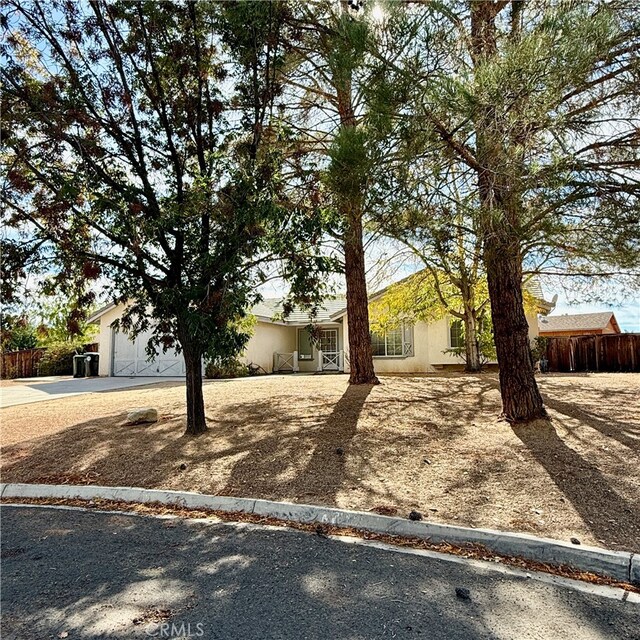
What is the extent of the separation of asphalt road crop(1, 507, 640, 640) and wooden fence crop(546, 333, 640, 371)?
17298mm

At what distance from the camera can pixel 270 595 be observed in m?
2.85

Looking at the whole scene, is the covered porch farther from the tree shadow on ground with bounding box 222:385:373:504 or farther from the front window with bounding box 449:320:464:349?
the tree shadow on ground with bounding box 222:385:373:504

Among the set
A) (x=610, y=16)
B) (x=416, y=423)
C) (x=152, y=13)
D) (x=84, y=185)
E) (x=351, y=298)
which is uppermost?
(x=152, y=13)

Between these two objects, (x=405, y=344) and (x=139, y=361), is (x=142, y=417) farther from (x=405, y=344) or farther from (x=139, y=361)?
(x=139, y=361)

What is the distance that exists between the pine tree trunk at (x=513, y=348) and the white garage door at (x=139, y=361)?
1656cm

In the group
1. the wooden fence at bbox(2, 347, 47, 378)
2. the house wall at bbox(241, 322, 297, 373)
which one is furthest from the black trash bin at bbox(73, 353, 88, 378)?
the house wall at bbox(241, 322, 297, 373)

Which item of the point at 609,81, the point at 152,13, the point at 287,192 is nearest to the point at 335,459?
the point at 287,192

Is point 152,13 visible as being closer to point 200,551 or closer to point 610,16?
point 610,16

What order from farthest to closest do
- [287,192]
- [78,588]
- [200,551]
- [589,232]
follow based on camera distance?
[287,192] < [589,232] < [200,551] < [78,588]

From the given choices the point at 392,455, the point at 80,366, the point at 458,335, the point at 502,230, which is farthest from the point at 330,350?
the point at 502,230

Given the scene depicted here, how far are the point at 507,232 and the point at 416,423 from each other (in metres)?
3.13

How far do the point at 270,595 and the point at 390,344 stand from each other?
1766 cm

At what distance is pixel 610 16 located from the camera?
4.24 metres

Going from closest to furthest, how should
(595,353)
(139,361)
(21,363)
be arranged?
(595,353) < (139,361) < (21,363)
